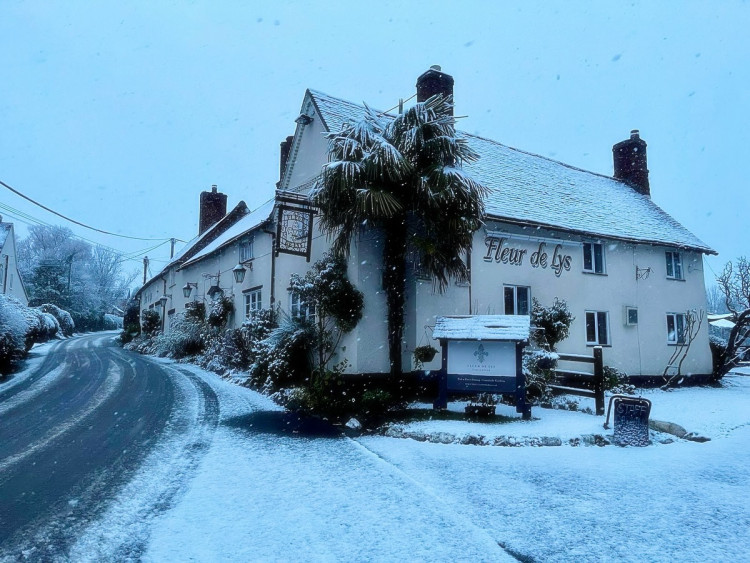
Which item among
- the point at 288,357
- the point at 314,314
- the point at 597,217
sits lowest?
the point at 288,357

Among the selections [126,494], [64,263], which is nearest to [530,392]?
[126,494]

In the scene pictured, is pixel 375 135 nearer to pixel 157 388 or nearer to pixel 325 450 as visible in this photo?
pixel 325 450

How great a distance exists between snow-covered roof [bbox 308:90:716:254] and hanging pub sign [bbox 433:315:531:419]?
14.0 feet

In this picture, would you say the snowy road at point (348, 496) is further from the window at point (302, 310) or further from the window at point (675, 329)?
the window at point (675, 329)

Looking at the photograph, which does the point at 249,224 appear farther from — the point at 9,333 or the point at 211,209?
the point at 211,209

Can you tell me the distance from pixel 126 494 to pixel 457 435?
4.94 meters

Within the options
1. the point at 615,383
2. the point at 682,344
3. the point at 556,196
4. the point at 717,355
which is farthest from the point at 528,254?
the point at 717,355

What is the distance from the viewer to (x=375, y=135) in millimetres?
10797

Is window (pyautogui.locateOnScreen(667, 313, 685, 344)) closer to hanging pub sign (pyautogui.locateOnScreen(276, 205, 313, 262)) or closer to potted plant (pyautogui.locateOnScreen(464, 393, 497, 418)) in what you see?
potted plant (pyautogui.locateOnScreen(464, 393, 497, 418))

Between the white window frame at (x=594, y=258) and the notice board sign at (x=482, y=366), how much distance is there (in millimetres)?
7538

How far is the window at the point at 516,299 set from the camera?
45.5 ft

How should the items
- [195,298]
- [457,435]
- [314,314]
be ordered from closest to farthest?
1. [457,435]
2. [314,314]
3. [195,298]

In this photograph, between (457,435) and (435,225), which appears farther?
(435,225)

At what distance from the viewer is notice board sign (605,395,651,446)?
797 centimetres
